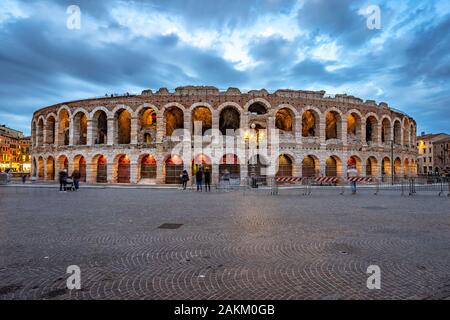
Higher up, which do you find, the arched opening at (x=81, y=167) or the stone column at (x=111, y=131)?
the stone column at (x=111, y=131)

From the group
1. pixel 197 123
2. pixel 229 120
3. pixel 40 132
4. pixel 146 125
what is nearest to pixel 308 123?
pixel 229 120

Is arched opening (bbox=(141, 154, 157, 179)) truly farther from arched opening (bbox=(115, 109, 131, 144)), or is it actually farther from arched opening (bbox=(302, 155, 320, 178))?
arched opening (bbox=(302, 155, 320, 178))

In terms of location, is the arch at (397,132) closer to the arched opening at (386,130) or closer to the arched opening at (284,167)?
the arched opening at (386,130)

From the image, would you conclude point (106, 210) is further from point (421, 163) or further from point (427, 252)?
point (421, 163)

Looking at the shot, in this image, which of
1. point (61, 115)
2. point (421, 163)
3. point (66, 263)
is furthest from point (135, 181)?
point (421, 163)

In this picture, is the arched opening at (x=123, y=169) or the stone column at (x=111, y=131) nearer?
the stone column at (x=111, y=131)

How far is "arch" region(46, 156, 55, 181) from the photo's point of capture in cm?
3431

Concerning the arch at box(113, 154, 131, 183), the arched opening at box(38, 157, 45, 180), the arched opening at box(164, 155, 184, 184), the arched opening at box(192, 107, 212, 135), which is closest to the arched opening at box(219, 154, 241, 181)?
the arched opening at box(164, 155, 184, 184)

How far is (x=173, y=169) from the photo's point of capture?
94.2ft

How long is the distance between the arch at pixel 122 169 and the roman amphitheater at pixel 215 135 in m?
0.12

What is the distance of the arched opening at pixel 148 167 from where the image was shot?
2958 centimetres

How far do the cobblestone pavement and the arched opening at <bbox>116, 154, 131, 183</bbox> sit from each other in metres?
21.7

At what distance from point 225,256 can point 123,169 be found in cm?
2805

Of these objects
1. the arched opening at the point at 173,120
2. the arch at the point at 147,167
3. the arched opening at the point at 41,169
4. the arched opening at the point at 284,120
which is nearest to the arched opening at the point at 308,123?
the arched opening at the point at 284,120
